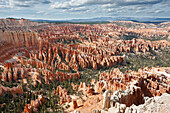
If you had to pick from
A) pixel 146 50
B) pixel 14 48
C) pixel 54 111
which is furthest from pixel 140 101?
pixel 146 50

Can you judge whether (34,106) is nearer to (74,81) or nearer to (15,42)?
(74,81)

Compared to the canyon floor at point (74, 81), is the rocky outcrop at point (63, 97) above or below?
below

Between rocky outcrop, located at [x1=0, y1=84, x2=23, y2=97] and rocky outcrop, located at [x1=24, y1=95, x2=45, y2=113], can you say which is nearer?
rocky outcrop, located at [x1=24, y1=95, x2=45, y2=113]

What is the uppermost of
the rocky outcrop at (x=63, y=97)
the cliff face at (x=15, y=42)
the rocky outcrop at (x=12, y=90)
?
the cliff face at (x=15, y=42)

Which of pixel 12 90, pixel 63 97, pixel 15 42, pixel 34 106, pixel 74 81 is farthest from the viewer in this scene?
pixel 15 42

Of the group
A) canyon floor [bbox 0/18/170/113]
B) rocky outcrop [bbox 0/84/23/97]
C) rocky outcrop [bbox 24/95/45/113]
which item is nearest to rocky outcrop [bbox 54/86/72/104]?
canyon floor [bbox 0/18/170/113]

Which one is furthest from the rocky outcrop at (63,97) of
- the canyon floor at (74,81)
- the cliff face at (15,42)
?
the cliff face at (15,42)

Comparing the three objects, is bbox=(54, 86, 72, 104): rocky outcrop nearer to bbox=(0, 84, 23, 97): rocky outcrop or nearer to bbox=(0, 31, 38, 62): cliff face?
bbox=(0, 84, 23, 97): rocky outcrop

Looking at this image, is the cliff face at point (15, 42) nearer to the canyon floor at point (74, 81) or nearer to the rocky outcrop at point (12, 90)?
the canyon floor at point (74, 81)

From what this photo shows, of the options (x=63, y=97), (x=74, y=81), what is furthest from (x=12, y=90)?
(x=74, y=81)

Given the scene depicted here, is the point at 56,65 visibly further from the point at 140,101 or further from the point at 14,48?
the point at 140,101

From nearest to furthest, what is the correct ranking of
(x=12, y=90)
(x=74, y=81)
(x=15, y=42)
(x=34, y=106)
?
(x=34, y=106) < (x=12, y=90) < (x=74, y=81) < (x=15, y=42)

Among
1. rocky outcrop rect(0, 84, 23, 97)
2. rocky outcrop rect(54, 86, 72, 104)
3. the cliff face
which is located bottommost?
rocky outcrop rect(54, 86, 72, 104)

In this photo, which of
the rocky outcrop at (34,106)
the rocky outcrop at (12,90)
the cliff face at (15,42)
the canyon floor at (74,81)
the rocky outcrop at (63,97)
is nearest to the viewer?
the canyon floor at (74,81)
